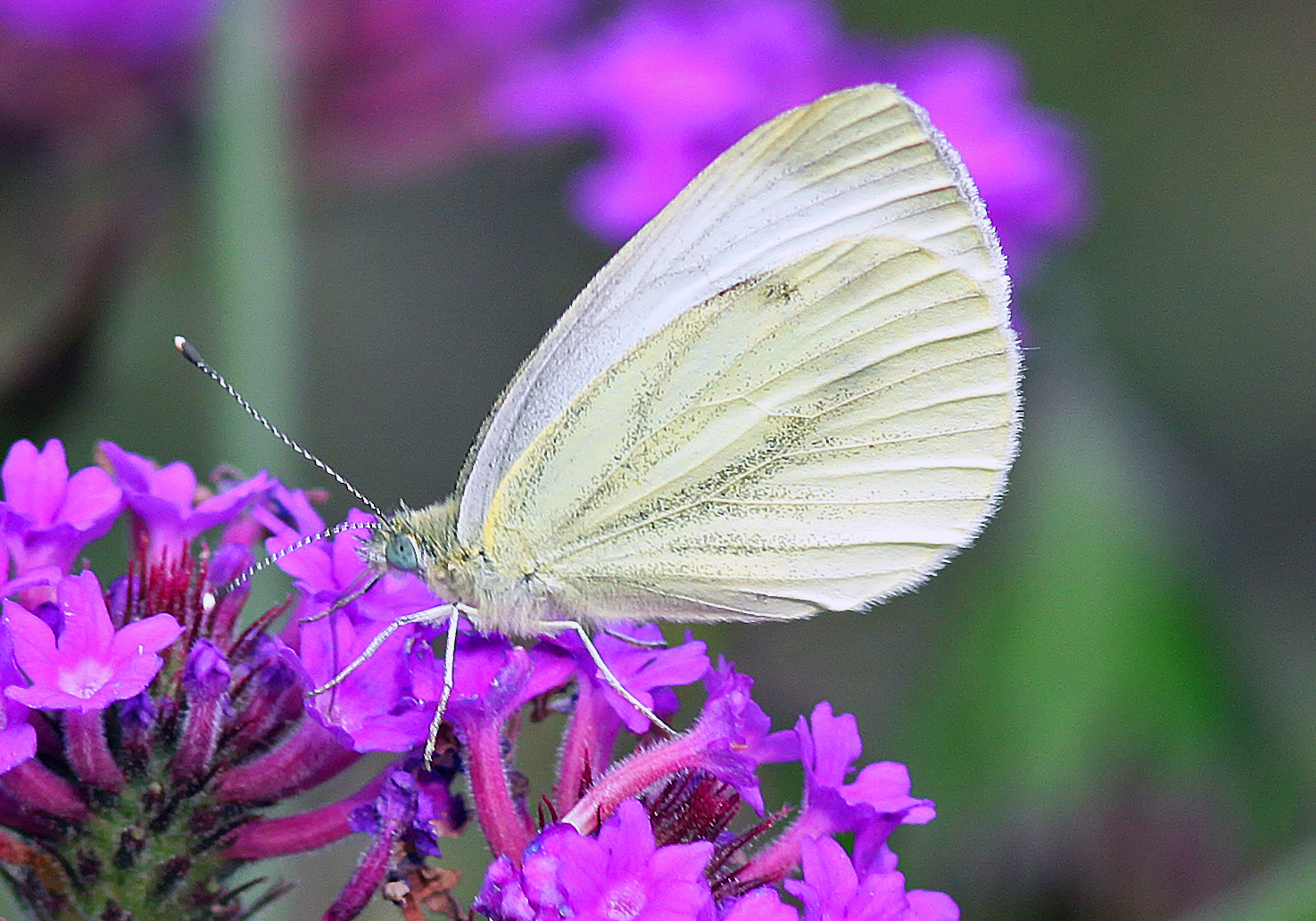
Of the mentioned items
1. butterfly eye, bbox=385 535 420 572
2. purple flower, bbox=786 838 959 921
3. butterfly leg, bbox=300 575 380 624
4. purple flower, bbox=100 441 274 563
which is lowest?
purple flower, bbox=786 838 959 921

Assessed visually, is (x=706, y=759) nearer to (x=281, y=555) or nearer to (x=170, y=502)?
(x=281, y=555)

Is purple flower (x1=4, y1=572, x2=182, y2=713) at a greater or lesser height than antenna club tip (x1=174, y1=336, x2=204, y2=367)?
lesser

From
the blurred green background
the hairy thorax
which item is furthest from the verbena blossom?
the blurred green background

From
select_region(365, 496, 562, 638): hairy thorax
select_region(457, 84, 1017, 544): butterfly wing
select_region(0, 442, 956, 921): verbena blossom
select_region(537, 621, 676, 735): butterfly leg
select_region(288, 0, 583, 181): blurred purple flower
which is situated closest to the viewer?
select_region(0, 442, 956, 921): verbena blossom

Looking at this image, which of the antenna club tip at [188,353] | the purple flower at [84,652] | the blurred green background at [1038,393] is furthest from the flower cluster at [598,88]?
the purple flower at [84,652]

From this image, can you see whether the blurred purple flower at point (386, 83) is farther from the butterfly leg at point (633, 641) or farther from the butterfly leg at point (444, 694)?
the butterfly leg at point (444, 694)

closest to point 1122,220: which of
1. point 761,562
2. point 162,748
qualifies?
point 761,562

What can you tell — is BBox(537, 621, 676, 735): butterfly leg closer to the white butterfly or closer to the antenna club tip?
the white butterfly
